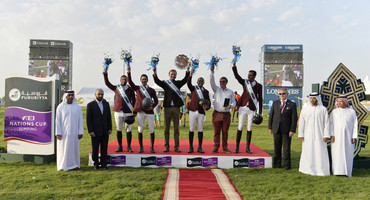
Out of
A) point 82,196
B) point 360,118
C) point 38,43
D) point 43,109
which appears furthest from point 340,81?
point 38,43

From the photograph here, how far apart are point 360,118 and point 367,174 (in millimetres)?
1231

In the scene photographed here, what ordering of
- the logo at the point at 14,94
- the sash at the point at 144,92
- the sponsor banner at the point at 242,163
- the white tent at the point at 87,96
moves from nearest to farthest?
the sponsor banner at the point at 242,163 < the sash at the point at 144,92 < the logo at the point at 14,94 < the white tent at the point at 87,96

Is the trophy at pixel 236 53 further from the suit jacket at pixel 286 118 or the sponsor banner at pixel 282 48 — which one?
the sponsor banner at pixel 282 48

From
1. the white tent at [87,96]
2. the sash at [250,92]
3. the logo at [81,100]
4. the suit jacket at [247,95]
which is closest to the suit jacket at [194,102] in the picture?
the suit jacket at [247,95]

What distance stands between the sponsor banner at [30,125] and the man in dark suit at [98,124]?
150 cm

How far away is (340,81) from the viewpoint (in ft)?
22.8

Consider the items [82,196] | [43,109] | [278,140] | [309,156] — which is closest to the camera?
[82,196]

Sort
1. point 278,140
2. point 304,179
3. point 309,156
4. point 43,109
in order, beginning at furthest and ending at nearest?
point 43,109, point 278,140, point 309,156, point 304,179

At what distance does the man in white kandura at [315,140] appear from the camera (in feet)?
20.6

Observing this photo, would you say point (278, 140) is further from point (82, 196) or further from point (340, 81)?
point (82, 196)

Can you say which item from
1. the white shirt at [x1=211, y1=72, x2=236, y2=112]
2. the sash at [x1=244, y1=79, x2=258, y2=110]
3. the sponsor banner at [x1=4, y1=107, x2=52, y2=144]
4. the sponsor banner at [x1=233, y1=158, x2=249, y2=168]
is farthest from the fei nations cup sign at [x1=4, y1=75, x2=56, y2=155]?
the sash at [x1=244, y1=79, x2=258, y2=110]

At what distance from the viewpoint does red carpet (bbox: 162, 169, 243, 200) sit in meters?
4.78

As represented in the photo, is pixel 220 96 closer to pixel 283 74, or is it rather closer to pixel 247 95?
pixel 247 95

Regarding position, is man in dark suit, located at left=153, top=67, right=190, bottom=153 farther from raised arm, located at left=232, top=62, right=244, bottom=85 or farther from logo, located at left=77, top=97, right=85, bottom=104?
logo, located at left=77, top=97, right=85, bottom=104
